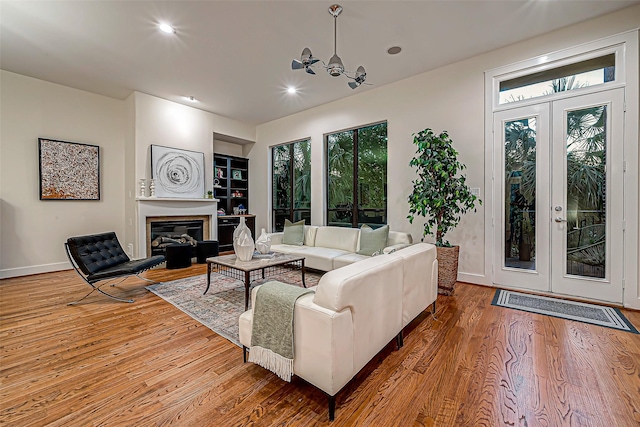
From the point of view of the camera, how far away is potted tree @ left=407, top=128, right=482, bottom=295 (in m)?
3.41

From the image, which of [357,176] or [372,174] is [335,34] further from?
[357,176]

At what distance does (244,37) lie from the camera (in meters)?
3.32

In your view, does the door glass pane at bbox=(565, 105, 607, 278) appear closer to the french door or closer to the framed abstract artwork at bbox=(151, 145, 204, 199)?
the french door

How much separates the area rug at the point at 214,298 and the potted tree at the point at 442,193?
1789mm

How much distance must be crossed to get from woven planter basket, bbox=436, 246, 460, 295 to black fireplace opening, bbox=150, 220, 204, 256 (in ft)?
14.3

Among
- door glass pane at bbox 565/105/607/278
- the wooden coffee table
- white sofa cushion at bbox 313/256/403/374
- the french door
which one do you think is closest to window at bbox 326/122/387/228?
the french door

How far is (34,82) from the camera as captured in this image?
438cm

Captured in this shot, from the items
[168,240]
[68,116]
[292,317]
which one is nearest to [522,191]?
[292,317]

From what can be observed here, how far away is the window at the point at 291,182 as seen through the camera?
20.1 feet

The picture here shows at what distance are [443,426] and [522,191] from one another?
3.21 metres

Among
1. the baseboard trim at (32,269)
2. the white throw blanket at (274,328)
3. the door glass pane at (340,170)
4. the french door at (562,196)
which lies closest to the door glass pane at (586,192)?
the french door at (562,196)

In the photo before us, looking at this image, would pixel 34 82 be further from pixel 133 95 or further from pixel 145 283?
pixel 145 283

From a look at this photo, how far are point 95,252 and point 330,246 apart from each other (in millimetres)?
3303

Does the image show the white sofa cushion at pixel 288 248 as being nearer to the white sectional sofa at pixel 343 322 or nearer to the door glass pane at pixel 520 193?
the white sectional sofa at pixel 343 322
